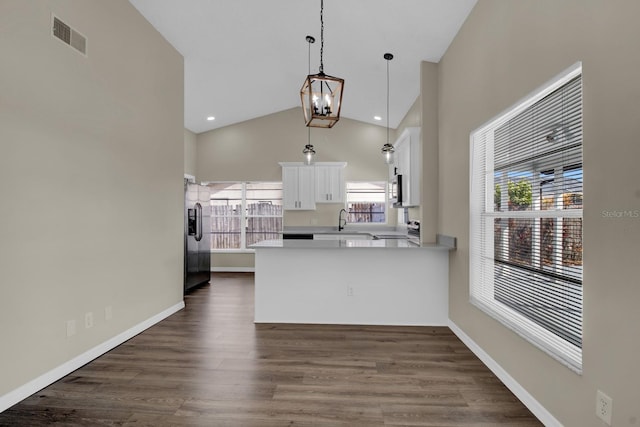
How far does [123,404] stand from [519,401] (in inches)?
97.8

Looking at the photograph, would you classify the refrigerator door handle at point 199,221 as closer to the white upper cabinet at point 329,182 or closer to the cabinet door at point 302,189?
the cabinet door at point 302,189

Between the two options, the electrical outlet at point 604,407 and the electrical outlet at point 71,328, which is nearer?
the electrical outlet at point 604,407

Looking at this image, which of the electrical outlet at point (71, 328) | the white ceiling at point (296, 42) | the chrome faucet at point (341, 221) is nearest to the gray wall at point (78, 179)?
the electrical outlet at point (71, 328)

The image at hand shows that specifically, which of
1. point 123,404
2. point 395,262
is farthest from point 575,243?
point 123,404

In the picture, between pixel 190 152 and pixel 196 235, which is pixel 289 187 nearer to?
pixel 196 235

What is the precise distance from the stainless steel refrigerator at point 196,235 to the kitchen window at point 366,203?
9.19 feet

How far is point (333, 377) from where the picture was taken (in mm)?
2564

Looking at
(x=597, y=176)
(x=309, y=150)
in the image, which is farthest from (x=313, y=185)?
(x=597, y=176)

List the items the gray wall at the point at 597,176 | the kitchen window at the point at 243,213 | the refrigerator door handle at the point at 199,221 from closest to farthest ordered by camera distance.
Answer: the gray wall at the point at 597,176 < the refrigerator door handle at the point at 199,221 < the kitchen window at the point at 243,213

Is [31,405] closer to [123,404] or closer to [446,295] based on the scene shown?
[123,404]

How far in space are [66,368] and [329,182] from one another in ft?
16.8

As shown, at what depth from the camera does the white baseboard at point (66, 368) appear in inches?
85.8

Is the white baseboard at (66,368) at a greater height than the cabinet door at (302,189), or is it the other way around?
the cabinet door at (302,189)

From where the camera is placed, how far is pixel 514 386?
2312mm
